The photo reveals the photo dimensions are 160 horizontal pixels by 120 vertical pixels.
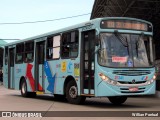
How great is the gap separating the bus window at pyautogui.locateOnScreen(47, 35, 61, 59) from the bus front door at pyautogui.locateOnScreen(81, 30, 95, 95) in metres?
2.33

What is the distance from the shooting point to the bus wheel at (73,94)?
16.1 m

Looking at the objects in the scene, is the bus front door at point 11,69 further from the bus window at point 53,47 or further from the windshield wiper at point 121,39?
the windshield wiper at point 121,39

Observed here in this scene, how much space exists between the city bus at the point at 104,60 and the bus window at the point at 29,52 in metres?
2.88

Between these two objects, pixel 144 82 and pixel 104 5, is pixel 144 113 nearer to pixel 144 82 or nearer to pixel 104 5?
pixel 144 82

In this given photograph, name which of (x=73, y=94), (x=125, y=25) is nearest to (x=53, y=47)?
(x=73, y=94)

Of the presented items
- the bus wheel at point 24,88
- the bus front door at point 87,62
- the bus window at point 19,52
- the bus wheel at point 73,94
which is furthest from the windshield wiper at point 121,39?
the bus window at point 19,52

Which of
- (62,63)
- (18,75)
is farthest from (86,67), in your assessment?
(18,75)

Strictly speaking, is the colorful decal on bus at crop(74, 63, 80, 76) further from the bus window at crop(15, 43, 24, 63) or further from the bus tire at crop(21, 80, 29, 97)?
the bus window at crop(15, 43, 24, 63)

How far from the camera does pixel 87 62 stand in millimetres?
15430

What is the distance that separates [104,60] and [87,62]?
3.38ft

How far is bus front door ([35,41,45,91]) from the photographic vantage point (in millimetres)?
19625

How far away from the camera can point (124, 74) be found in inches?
574

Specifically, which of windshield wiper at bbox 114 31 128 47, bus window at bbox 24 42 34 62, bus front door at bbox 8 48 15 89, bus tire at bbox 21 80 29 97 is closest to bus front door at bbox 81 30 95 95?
windshield wiper at bbox 114 31 128 47

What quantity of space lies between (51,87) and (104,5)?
11625 millimetres
